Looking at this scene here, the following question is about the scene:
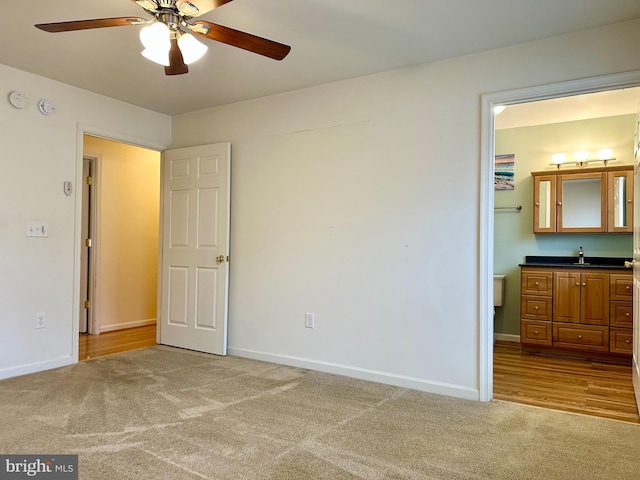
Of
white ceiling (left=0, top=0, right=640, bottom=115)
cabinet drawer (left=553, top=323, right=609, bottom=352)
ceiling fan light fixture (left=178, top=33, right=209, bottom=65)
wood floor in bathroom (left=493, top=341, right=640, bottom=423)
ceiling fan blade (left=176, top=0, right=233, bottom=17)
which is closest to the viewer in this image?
ceiling fan blade (left=176, top=0, right=233, bottom=17)

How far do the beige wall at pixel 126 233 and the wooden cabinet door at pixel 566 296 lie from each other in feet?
15.8

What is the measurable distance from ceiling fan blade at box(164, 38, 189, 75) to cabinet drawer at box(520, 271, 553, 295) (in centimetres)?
387

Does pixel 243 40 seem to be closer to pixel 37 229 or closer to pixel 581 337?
pixel 37 229

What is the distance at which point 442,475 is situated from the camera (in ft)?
6.21

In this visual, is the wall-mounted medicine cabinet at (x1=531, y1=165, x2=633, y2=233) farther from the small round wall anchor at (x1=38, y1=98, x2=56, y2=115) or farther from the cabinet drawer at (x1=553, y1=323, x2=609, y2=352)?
the small round wall anchor at (x1=38, y1=98, x2=56, y2=115)

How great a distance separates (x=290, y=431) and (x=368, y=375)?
3.64 ft

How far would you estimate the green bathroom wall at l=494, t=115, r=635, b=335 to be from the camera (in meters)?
4.55

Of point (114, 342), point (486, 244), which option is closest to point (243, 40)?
point (486, 244)

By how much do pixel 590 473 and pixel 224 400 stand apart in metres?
2.04

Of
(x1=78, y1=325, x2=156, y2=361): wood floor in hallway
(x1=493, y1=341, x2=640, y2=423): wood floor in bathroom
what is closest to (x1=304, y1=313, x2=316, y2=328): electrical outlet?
(x1=493, y1=341, x2=640, y2=423): wood floor in bathroom

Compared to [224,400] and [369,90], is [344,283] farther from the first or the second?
[369,90]

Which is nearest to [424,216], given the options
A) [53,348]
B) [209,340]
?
[209,340]

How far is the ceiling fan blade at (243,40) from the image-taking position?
2.05 metres

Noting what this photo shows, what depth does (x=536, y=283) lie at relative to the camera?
447 cm
